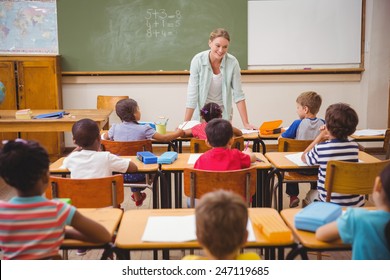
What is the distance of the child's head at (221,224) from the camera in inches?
63.0

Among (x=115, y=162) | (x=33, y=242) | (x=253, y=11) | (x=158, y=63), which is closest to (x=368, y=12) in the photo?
(x=253, y=11)

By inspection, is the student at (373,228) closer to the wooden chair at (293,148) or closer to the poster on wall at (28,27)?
the wooden chair at (293,148)

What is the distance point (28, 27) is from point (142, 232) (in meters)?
5.54

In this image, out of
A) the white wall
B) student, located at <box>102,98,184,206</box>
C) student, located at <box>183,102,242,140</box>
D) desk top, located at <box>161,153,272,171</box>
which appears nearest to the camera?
desk top, located at <box>161,153,272,171</box>

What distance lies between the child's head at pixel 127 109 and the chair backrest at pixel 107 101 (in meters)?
2.65

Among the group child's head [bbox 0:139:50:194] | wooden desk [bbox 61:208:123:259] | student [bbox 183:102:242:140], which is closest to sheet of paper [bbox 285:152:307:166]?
student [bbox 183:102:242:140]

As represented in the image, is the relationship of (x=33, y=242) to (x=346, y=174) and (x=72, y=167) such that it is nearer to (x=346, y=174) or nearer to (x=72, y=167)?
(x=72, y=167)

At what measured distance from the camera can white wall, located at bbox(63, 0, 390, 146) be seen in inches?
273

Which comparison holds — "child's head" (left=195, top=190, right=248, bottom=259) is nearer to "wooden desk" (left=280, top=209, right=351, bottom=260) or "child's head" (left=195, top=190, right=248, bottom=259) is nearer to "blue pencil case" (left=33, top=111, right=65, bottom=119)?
"wooden desk" (left=280, top=209, right=351, bottom=260)

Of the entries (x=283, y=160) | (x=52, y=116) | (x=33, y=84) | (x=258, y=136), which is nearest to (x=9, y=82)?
(x=33, y=84)

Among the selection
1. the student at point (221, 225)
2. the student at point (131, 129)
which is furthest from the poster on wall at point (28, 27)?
the student at point (221, 225)

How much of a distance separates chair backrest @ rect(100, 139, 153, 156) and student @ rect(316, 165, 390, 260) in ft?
7.35

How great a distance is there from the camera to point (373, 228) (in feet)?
5.75

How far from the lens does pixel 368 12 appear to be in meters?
6.72
